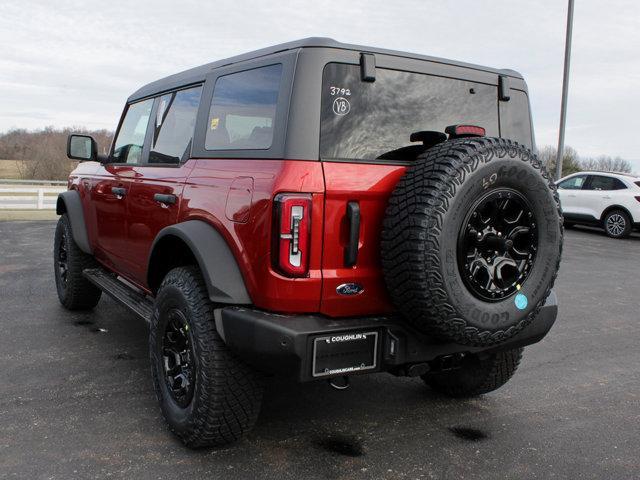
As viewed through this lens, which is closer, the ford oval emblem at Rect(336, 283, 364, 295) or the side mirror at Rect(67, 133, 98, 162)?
the ford oval emblem at Rect(336, 283, 364, 295)

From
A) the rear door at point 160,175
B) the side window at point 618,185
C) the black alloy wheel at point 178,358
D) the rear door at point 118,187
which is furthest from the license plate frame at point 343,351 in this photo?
the side window at point 618,185

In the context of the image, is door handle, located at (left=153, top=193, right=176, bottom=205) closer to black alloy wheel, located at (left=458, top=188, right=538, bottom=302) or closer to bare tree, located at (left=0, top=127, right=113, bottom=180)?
black alloy wheel, located at (left=458, top=188, right=538, bottom=302)

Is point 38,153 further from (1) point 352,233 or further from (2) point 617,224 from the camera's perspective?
(1) point 352,233

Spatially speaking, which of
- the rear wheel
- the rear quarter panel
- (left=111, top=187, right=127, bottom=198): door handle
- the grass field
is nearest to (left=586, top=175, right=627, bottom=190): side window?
the rear wheel

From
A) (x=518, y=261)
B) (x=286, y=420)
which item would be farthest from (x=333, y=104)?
(x=286, y=420)

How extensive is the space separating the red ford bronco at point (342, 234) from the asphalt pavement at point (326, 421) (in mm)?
285

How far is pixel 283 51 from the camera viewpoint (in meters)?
2.75

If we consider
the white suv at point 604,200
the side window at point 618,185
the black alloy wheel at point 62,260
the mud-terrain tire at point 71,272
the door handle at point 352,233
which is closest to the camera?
the door handle at point 352,233

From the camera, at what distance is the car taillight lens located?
2459mm

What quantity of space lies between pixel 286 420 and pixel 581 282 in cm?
614

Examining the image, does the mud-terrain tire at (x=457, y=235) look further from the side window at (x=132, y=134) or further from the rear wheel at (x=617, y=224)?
the rear wheel at (x=617, y=224)

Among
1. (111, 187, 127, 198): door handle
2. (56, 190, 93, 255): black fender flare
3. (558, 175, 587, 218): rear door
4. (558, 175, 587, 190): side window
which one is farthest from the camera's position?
(558, 175, 587, 190): side window

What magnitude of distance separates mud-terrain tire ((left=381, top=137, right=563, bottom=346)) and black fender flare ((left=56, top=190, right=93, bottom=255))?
3.18 metres

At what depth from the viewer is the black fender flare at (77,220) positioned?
4.87 meters
